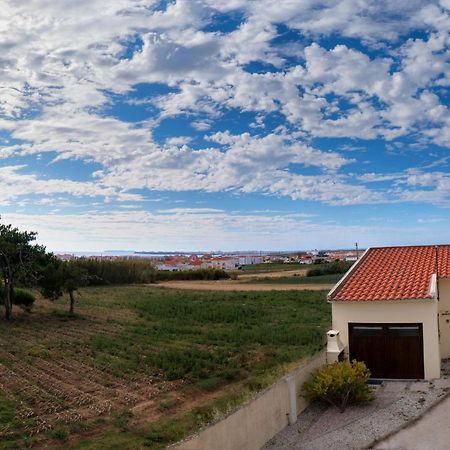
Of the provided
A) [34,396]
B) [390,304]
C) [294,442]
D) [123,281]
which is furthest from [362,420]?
[123,281]

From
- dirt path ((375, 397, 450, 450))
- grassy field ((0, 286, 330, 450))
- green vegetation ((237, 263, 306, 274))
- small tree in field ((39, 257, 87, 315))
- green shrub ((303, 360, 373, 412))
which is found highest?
small tree in field ((39, 257, 87, 315))

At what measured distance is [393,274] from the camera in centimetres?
1691

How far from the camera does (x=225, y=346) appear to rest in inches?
881

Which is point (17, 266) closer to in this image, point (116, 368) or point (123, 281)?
point (116, 368)

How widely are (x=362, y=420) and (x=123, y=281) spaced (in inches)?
2206

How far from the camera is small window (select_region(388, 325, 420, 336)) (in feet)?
47.5

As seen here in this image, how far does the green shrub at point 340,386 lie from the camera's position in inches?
483

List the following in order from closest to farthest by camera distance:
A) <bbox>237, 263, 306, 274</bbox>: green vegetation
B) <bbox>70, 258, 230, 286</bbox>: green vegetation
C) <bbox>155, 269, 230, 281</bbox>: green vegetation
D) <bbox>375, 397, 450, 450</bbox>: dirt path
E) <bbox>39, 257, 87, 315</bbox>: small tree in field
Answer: <bbox>375, 397, 450, 450</bbox>: dirt path → <bbox>39, 257, 87, 315</bbox>: small tree in field → <bbox>70, 258, 230, 286</bbox>: green vegetation → <bbox>155, 269, 230, 281</bbox>: green vegetation → <bbox>237, 263, 306, 274</bbox>: green vegetation

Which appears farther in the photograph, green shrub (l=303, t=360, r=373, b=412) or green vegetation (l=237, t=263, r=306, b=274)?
green vegetation (l=237, t=263, r=306, b=274)

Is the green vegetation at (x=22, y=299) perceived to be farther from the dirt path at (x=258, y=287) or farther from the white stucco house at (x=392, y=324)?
the dirt path at (x=258, y=287)

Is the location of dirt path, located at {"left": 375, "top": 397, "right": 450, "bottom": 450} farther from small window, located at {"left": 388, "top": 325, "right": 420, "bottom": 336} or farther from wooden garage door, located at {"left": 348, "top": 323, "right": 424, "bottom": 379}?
small window, located at {"left": 388, "top": 325, "right": 420, "bottom": 336}

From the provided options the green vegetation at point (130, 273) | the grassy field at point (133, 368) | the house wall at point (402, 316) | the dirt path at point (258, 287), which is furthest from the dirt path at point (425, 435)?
the green vegetation at point (130, 273)

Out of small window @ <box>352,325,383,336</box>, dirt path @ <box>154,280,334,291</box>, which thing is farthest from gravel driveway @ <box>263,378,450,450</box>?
dirt path @ <box>154,280,334,291</box>

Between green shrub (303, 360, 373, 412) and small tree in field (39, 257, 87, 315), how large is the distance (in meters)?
20.5
